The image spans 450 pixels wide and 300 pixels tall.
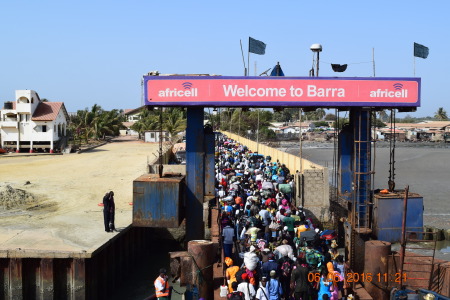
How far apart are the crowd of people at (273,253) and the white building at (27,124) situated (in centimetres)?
3543

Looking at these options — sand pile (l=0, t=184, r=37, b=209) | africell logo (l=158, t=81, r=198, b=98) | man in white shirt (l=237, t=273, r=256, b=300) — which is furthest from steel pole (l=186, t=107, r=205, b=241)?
sand pile (l=0, t=184, r=37, b=209)

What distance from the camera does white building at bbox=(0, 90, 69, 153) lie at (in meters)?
48.8

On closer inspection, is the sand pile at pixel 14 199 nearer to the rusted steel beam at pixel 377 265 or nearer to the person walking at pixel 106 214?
the person walking at pixel 106 214

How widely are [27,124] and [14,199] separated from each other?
1186 inches

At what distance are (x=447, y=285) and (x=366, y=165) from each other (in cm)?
357

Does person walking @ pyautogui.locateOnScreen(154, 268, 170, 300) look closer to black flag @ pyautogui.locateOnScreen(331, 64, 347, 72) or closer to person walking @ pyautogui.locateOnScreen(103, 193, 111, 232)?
person walking @ pyautogui.locateOnScreen(103, 193, 111, 232)

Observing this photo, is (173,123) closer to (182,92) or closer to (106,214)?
(106,214)

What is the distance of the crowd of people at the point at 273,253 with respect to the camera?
956 cm

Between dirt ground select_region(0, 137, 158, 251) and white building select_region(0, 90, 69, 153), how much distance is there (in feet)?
31.2

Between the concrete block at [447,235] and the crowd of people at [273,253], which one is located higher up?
the crowd of people at [273,253]

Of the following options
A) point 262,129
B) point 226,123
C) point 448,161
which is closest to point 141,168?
point 448,161

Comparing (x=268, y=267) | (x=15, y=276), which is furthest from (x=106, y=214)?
(x=268, y=267)

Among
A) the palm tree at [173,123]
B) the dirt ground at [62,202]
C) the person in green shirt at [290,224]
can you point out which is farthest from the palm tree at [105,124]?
the person in green shirt at [290,224]

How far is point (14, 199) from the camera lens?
21.7 m
